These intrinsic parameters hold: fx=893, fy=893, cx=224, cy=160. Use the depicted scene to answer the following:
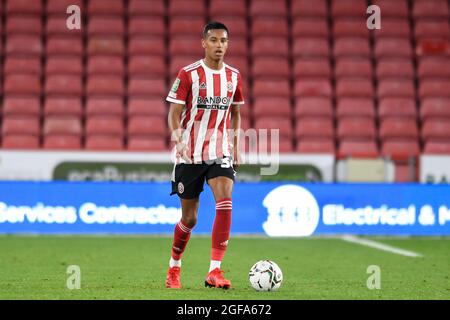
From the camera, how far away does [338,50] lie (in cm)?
1592

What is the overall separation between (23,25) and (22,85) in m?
1.56

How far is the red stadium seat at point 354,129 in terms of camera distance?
576 inches

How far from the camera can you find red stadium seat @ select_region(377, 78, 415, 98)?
50.4 ft

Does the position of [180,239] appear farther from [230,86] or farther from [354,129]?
[354,129]

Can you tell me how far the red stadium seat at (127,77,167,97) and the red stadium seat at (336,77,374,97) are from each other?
9.88ft

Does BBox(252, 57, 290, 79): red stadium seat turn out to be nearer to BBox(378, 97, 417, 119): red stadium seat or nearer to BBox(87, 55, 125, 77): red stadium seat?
BBox(378, 97, 417, 119): red stadium seat

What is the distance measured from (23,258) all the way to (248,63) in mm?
8006

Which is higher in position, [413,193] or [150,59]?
[150,59]

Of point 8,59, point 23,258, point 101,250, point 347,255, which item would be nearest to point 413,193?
point 347,255

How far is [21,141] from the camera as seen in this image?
46.3ft

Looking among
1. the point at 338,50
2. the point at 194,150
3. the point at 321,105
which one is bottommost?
the point at 194,150

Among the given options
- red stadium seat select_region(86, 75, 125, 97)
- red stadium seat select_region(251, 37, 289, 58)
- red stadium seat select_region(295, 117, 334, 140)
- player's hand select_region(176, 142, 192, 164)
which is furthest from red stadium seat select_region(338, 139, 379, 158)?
player's hand select_region(176, 142, 192, 164)

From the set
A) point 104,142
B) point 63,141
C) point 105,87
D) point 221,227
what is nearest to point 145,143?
point 104,142

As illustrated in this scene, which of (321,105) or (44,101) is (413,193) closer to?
(321,105)
